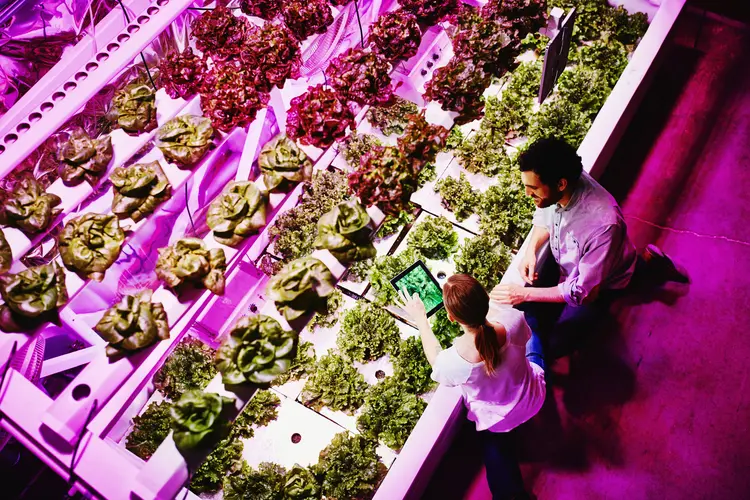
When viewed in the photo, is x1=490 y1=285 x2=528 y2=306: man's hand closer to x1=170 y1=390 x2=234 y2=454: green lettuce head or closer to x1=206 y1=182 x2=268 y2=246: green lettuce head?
x1=206 y1=182 x2=268 y2=246: green lettuce head

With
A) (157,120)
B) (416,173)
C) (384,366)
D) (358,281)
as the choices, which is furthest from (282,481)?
(157,120)

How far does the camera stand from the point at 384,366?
11.5 ft

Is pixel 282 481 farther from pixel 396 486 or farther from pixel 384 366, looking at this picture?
pixel 384 366

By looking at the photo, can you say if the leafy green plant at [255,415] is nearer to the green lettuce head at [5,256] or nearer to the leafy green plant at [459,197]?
the green lettuce head at [5,256]

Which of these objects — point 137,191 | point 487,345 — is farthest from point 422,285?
point 137,191

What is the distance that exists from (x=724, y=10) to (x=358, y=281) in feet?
15.5

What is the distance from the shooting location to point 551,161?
2.90 meters

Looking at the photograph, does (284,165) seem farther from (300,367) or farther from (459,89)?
(300,367)

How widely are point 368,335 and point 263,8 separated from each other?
6.72ft

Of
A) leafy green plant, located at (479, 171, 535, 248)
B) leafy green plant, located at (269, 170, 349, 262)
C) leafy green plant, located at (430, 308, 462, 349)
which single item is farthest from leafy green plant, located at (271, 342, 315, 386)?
leafy green plant, located at (479, 171, 535, 248)

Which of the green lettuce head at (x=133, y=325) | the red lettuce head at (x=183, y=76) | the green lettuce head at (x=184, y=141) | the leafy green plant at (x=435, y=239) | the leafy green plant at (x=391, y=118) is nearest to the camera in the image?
the green lettuce head at (x=133, y=325)

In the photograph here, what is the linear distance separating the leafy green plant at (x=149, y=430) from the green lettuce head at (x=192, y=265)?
1.17 m

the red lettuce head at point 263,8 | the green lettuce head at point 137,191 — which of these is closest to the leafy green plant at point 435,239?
the red lettuce head at point 263,8

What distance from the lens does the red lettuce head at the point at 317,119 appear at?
268 cm
